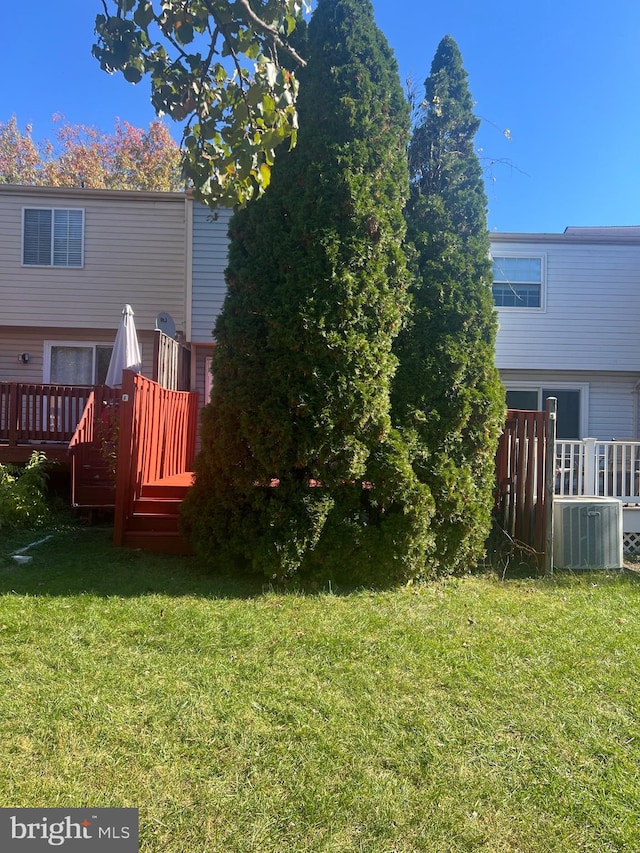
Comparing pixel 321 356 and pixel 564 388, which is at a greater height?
pixel 564 388

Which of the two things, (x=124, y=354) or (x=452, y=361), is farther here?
(x=124, y=354)

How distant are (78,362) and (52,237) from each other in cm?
242

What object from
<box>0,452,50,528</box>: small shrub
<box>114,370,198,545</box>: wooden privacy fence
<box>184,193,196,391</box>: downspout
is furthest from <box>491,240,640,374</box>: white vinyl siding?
<box>0,452,50,528</box>: small shrub

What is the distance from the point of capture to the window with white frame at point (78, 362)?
11.0m

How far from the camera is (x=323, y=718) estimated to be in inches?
108

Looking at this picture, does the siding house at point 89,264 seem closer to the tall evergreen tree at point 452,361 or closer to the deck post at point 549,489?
the tall evergreen tree at point 452,361

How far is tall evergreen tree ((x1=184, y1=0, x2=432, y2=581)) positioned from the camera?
15.2ft

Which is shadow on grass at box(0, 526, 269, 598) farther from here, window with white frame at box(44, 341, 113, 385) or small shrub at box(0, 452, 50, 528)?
window with white frame at box(44, 341, 113, 385)

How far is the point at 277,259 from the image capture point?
4.84 m

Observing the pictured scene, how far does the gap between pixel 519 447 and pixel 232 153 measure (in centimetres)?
448

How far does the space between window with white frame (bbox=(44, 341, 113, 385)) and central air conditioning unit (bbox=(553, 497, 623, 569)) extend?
8.73m

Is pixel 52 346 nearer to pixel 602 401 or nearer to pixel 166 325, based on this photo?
pixel 166 325

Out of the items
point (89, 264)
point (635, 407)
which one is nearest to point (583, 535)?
point (635, 407)

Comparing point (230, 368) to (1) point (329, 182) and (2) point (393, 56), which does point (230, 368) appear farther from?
(2) point (393, 56)
